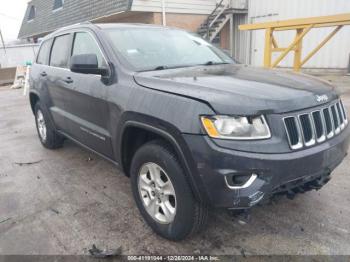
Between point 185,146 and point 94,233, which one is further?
point 94,233

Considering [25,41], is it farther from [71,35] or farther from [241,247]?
[241,247]

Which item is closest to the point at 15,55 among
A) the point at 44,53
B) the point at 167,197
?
the point at 44,53

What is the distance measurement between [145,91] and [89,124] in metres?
1.18

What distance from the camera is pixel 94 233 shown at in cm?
283

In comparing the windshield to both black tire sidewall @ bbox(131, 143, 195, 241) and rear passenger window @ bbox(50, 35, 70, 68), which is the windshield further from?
rear passenger window @ bbox(50, 35, 70, 68)

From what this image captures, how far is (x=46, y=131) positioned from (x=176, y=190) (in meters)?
3.39

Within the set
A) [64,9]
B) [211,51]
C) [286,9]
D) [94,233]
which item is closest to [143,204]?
[94,233]

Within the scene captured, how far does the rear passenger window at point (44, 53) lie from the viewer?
188 inches

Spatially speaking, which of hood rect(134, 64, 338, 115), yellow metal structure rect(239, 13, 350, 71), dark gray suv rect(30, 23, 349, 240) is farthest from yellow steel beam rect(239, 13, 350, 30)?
hood rect(134, 64, 338, 115)

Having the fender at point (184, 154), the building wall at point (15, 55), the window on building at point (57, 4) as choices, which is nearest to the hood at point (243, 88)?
the fender at point (184, 154)

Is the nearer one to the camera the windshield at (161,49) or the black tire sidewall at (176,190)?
the black tire sidewall at (176,190)

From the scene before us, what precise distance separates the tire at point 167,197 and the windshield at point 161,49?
876 millimetres

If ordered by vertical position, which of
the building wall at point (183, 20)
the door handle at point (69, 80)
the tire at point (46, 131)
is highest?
the building wall at point (183, 20)

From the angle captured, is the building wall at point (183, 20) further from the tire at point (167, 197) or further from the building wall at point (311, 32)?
the tire at point (167, 197)
